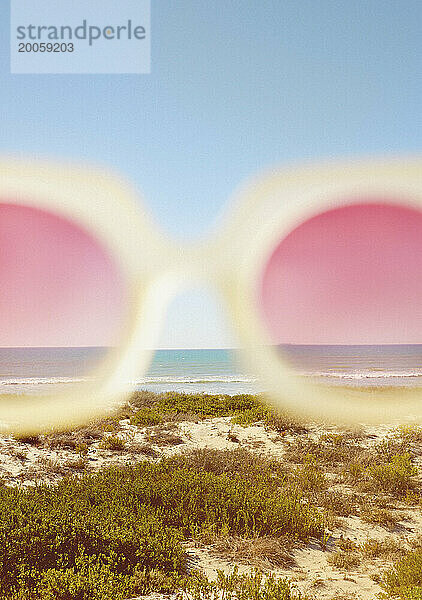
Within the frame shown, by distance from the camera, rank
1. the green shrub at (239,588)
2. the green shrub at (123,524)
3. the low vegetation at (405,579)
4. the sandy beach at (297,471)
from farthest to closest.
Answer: the sandy beach at (297,471), the green shrub at (123,524), the low vegetation at (405,579), the green shrub at (239,588)

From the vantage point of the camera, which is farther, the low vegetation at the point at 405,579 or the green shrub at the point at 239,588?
the low vegetation at the point at 405,579

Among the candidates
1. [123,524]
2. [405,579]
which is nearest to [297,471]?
[123,524]

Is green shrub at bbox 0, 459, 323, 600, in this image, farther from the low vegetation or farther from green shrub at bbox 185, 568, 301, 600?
the low vegetation

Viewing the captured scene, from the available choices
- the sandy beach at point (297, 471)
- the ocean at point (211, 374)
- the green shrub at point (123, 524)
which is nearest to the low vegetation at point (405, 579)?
the sandy beach at point (297, 471)

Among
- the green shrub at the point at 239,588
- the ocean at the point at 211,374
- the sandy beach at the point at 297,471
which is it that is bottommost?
the ocean at the point at 211,374

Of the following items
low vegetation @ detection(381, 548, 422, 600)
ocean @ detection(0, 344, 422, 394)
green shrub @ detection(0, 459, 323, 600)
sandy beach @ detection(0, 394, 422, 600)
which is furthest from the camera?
ocean @ detection(0, 344, 422, 394)

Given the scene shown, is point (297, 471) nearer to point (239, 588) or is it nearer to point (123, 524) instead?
point (123, 524)

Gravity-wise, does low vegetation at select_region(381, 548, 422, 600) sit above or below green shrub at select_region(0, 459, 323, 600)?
below

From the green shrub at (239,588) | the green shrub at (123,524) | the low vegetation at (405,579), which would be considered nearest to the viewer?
the green shrub at (239,588)

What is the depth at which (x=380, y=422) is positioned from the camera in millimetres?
18469

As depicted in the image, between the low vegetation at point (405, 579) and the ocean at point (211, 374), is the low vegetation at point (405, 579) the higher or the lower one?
the higher one

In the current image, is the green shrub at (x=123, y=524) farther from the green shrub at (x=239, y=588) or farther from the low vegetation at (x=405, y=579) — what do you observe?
the low vegetation at (x=405, y=579)

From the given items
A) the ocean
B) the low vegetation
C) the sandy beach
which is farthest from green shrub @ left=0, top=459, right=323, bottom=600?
the ocean

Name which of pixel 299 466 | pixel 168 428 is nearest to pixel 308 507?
pixel 299 466
